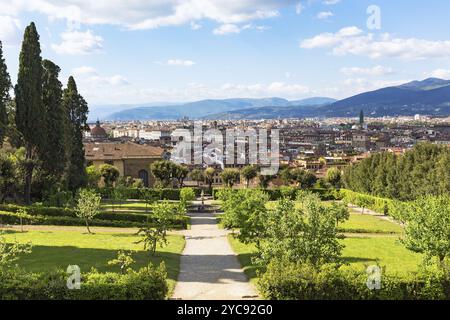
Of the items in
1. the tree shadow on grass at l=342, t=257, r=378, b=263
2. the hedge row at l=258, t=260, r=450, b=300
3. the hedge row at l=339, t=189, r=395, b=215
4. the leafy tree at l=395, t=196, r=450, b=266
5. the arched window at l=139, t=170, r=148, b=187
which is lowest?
the hedge row at l=339, t=189, r=395, b=215

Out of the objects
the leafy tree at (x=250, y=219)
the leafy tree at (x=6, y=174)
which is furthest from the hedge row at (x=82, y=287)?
the leafy tree at (x=6, y=174)

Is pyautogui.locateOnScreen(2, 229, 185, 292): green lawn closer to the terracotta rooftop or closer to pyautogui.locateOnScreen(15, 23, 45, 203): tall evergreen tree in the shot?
pyautogui.locateOnScreen(15, 23, 45, 203): tall evergreen tree

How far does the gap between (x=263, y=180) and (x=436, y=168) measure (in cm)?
3305

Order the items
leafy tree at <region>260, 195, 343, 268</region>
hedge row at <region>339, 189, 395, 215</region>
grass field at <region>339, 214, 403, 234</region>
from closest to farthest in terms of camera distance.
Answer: leafy tree at <region>260, 195, 343, 268</region>, grass field at <region>339, 214, 403, 234</region>, hedge row at <region>339, 189, 395, 215</region>

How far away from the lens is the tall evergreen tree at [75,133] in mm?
59812

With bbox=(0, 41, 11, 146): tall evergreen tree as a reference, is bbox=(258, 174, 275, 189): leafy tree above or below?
below

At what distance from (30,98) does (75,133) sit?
1364 centimetres

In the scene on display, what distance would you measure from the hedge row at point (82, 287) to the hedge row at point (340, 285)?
4344mm

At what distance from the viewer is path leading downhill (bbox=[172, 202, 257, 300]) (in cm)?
2109

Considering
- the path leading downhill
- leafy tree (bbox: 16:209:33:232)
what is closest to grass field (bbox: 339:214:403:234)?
the path leading downhill

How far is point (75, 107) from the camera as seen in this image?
65812 millimetres

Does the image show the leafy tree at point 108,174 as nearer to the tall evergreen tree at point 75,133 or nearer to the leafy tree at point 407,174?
the tall evergreen tree at point 75,133
